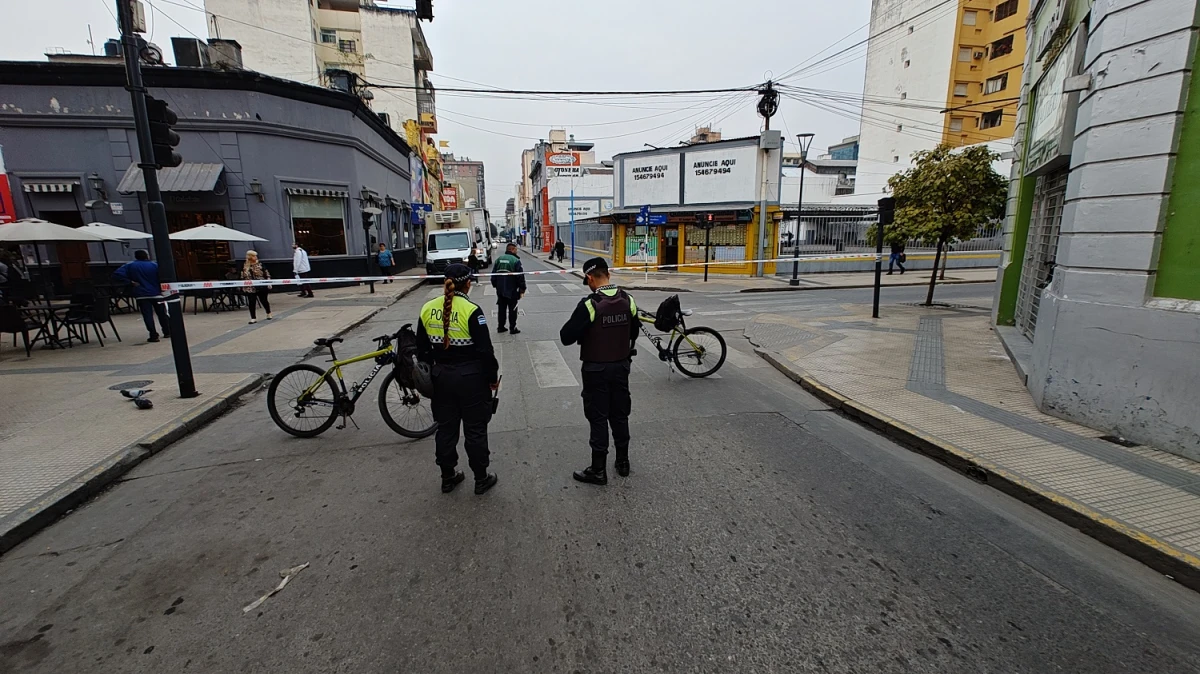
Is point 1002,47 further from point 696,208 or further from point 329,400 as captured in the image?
point 329,400

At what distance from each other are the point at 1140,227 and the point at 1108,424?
5.96 feet

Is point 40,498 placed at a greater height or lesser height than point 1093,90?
lesser

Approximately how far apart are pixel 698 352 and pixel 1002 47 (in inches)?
1873

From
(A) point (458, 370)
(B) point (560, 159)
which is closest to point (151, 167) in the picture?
(A) point (458, 370)

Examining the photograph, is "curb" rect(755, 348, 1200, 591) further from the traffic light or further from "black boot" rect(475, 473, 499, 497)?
the traffic light

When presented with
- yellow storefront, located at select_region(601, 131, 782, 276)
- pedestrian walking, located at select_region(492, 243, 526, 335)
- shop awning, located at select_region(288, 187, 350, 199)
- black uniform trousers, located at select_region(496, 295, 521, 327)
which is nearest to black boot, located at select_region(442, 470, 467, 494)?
pedestrian walking, located at select_region(492, 243, 526, 335)

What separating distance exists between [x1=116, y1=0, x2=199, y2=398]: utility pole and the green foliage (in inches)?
571

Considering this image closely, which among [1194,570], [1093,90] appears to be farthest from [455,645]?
[1093,90]

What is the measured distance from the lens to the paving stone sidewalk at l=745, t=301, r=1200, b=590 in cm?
344

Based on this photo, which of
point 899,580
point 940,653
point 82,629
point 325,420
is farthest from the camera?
point 325,420

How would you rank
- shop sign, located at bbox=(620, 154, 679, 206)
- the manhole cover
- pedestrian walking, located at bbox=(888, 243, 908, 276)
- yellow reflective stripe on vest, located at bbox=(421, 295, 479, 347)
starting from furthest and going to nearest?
shop sign, located at bbox=(620, 154, 679, 206) → pedestrian walking, located at bbox=(888, 243, 908, 276) → the manhole cover → yellow reflective stripe on vest, located at bbox=(421, 295, 479, 347)

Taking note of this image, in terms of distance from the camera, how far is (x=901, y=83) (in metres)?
43.7

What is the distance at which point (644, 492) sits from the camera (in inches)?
157

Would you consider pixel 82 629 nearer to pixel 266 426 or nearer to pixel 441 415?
pixel 441 415
